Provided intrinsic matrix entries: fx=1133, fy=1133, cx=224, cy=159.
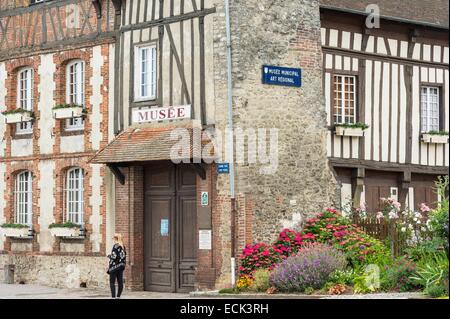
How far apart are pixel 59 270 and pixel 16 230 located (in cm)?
196

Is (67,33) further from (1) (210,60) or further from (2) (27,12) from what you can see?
(1) (210,60)

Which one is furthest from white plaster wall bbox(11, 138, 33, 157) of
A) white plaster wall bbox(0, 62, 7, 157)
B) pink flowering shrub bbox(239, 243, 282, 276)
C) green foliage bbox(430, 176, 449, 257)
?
green foliage bbox(430, 176, 449, 257)

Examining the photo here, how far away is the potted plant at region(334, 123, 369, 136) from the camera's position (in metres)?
26.2

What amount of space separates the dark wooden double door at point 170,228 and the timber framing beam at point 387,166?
3511 mm

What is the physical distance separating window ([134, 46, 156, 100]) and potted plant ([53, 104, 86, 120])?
80.1 inches

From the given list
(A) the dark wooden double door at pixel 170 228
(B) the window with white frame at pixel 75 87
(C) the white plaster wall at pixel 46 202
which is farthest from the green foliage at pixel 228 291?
(B) the window with white frame at pixel 75 87

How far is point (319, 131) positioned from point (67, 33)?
24.0 feet

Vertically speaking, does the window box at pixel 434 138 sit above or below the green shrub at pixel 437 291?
above

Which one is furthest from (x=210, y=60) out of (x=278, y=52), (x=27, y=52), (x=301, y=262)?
(x=27, y=52)

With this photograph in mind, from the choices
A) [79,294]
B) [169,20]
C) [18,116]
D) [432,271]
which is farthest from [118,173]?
[432,271]

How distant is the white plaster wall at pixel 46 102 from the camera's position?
28.9 metres

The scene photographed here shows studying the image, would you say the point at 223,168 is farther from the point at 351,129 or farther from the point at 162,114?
the point at 351,129

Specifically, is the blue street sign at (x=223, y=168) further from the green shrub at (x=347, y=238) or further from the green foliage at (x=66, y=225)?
the green foliage at (x=66, y=225)

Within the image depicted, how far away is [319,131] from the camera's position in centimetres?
2550
